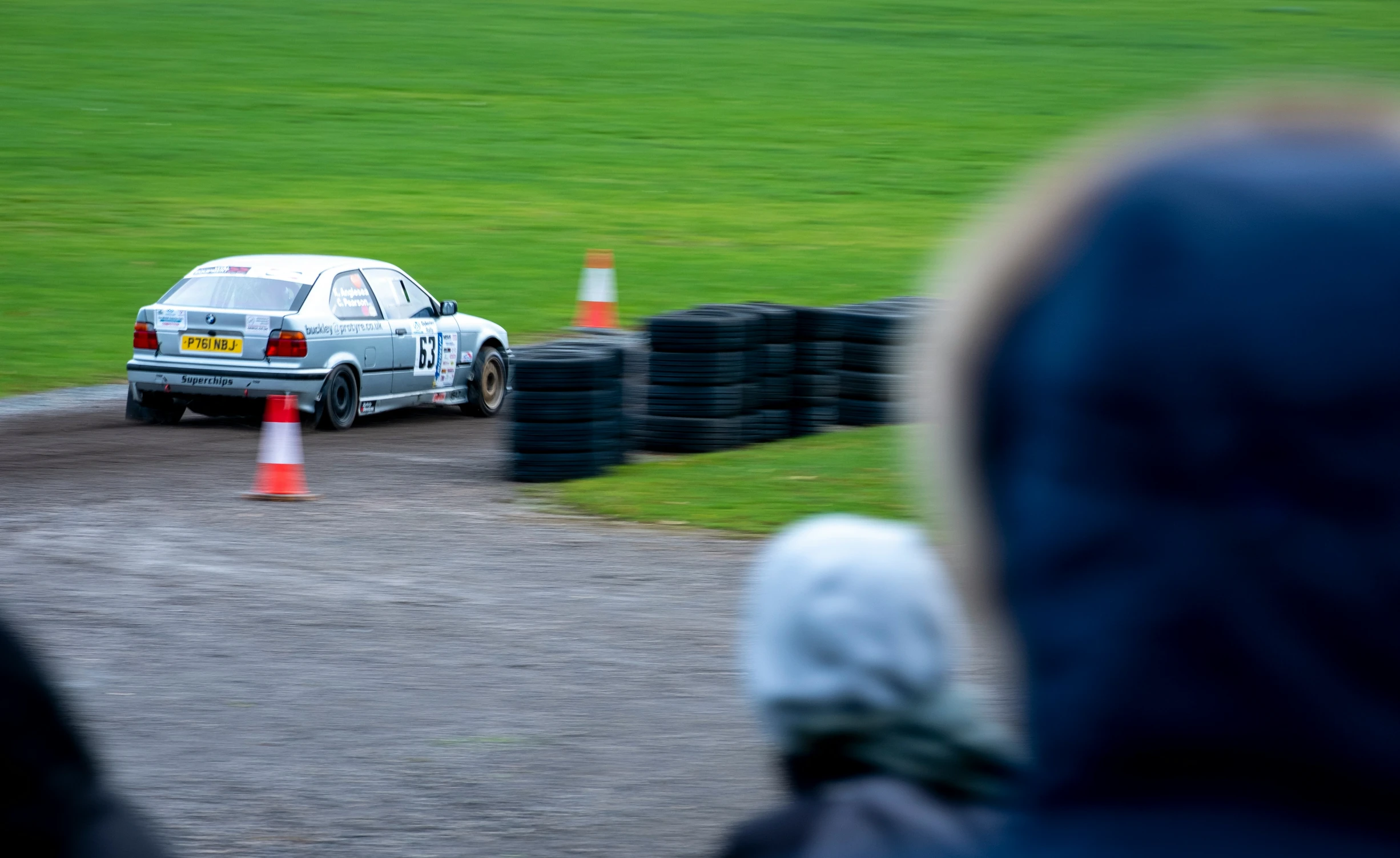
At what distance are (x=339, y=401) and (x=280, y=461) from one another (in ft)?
14.1

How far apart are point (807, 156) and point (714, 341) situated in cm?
2791

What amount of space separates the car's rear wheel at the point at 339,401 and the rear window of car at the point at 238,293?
765 millimetres

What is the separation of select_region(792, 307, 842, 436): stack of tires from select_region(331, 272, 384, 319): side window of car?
450 cm

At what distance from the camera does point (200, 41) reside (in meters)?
54.9

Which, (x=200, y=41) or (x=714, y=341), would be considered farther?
(x=200, y=41)

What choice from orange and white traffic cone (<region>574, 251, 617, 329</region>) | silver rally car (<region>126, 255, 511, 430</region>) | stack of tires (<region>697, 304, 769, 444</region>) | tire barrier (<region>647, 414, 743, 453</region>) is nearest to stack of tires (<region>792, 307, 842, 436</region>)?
stack of tires (<region>697, 304, 769, 444</region>)

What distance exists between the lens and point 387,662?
823 centimetres

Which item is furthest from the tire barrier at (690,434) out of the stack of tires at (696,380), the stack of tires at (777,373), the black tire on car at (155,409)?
the black tire on car at (155,409)

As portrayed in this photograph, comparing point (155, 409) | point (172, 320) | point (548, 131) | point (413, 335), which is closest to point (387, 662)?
point (172, 320)

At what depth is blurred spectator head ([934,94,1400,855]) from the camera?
84cm

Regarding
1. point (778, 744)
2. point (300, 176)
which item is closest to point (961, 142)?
point (300, 176)

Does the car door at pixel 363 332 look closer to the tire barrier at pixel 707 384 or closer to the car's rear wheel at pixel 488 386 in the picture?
the car's rear wheel at pixel 488 386

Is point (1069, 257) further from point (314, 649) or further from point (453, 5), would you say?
point (453, 5)

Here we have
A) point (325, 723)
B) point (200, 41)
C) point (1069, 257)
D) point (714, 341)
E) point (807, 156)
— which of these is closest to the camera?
point (1069, 257)
